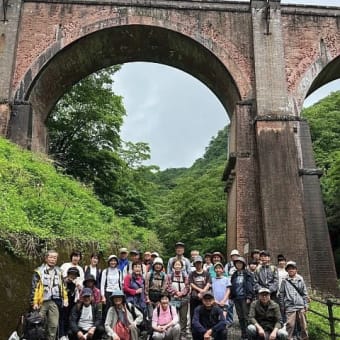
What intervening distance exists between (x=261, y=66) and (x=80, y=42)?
19.0 feet

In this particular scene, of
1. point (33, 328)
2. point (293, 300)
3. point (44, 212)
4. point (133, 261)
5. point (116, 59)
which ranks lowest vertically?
point (33, 328)

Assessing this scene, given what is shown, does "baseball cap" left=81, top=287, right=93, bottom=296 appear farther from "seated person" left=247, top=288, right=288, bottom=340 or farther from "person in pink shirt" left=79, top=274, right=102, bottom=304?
"seated person" left=247, top=288, right=288, bottom=340

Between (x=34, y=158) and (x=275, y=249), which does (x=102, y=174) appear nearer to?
(x=34, y=158)

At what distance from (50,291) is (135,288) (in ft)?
3.80

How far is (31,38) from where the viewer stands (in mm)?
13742

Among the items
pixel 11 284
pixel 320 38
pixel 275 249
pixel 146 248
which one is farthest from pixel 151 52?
pixel 11 284

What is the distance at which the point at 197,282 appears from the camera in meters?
6.13

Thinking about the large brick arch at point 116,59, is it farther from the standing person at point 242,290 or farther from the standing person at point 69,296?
the standing person at point 69,296

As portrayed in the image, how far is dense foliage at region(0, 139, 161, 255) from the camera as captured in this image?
23.4ft

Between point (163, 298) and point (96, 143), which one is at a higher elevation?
point (96, 143)

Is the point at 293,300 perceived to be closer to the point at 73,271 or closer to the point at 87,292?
the point at 87,292

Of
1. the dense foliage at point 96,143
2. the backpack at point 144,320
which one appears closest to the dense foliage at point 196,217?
the dense foliage at point 96,143

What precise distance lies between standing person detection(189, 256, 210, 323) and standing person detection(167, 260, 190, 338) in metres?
0.07

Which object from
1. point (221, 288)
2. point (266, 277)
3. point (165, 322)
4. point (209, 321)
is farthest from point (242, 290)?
point (165, 322)
